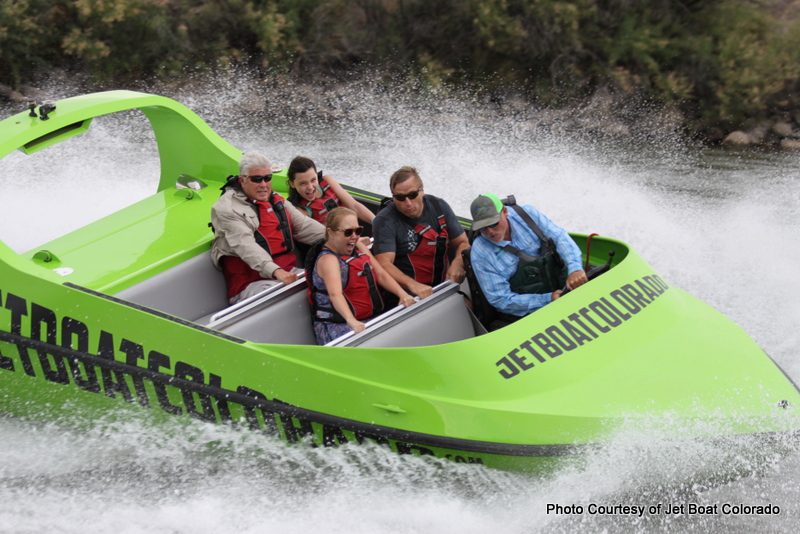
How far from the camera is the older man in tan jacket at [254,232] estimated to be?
18.7 feet

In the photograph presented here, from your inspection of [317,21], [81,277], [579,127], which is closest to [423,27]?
[317,21]

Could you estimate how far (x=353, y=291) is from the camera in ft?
17.0

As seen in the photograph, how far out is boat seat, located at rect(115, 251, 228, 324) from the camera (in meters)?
5.75

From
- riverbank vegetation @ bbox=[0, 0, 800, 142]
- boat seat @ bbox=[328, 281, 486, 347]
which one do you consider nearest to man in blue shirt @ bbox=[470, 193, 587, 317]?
boat seat @ bbox=[328, 281, 486, 347]

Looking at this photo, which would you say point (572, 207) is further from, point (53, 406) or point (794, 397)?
point (53, 406)

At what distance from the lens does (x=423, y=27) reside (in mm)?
12953

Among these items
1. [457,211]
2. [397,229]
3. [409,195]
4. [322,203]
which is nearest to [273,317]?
[397,229]

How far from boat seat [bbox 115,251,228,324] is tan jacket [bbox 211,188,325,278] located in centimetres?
14

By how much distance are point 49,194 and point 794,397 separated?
6.23 meters

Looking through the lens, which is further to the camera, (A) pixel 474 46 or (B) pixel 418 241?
(A) pixel 474 46

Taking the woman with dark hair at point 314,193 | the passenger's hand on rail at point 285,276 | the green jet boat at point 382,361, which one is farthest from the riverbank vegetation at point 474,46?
the passenger's hand on rail at point 285,276

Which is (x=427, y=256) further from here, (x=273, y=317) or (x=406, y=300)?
(x=273, y=317)

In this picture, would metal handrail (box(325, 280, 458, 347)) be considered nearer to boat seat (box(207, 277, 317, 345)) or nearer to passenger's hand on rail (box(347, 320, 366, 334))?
passenger's hand on rail (box(347, 320, 366, 334))

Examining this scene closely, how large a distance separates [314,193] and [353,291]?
100 centimetres
